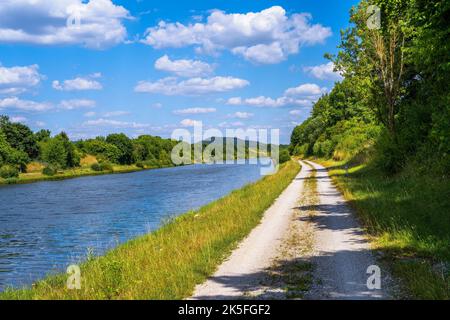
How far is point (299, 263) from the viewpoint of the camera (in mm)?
10945

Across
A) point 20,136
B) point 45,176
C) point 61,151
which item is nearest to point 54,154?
point 61,151

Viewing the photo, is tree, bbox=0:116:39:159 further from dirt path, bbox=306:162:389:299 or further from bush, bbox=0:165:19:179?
dirt path, bbox=306:162:389:299

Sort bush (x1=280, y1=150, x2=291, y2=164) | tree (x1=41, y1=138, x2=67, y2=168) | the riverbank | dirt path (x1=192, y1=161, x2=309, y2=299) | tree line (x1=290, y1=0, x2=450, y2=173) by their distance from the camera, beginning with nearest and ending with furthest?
dirt path (x1=192, y1=161, x2=309, y2=299) < tree line (x1=290, y1=0, x2=450, y2=173) < the riverbank < bush (x1=280, y1=150, x2=291, y2=164) < tree (x1=41, y1=138, x2=67, y2=168)

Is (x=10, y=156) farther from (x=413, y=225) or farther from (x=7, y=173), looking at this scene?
(x=413, y=225)

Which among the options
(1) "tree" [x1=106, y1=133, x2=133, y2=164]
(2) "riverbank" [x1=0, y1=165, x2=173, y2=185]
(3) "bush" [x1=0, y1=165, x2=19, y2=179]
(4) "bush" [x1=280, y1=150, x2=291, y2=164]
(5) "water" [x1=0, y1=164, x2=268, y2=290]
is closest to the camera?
(5) "water" [x1=0, y1=164, x2=268, y2=290]

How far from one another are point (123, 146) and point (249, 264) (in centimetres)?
15588

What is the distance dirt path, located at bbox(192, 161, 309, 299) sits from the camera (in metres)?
8.92

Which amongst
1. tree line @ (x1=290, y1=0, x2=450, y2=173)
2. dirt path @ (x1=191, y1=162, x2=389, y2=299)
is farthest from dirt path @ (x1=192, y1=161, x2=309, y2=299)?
tree line @ (x1=290, y1=0, x2=450, y2=173)

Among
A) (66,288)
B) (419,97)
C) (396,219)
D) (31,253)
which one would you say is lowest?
(31,253)

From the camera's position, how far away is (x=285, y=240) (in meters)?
13.9

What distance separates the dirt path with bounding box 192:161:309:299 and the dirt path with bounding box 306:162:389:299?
1.25m

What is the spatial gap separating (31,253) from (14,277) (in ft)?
15.3
